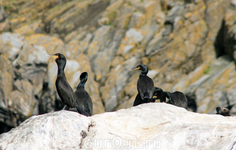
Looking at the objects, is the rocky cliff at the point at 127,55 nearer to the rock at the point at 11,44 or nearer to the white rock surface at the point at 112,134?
the rock at the point at 11,44

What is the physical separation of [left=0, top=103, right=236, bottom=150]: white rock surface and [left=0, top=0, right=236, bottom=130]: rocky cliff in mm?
10839

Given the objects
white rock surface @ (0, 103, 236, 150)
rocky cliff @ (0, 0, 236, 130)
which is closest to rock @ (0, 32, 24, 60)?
rocky cliff @ (0, 0, 236, 130)

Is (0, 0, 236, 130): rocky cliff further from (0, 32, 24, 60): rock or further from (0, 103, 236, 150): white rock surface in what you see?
(0, 103, 236, 150): white rock surface

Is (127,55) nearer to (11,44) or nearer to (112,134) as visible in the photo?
(11,44)

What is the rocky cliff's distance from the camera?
1752 cm

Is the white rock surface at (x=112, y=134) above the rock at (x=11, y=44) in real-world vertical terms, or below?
below

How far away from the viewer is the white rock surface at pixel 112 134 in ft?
16.1

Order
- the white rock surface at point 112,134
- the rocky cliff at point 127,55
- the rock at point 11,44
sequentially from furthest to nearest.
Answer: the rock at point 11,44 < the rocky cliff at point 127,55 < the white rock surface at point 112,134

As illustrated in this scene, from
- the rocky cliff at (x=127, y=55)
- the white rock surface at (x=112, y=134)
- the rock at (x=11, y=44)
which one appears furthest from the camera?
the rock at (x=11, y=44)

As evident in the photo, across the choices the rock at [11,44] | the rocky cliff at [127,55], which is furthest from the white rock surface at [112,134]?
the rock at [11,44]

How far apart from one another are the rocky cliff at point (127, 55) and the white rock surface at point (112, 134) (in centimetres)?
1084

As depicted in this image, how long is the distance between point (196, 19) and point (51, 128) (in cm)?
1550

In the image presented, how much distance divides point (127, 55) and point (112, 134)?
13.9 metres

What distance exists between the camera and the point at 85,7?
22531mm
